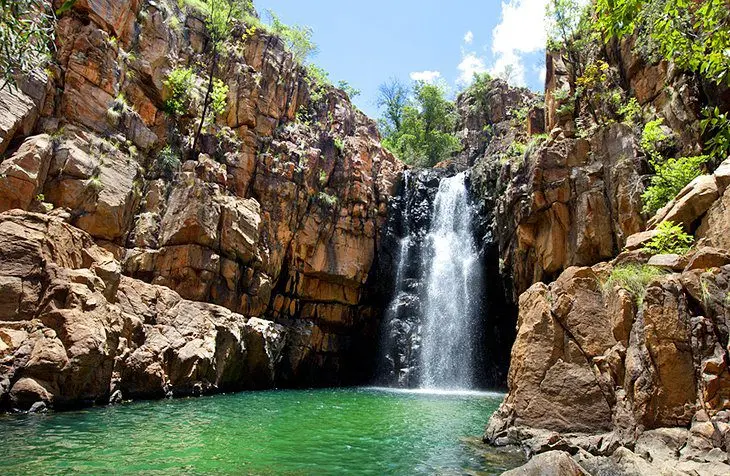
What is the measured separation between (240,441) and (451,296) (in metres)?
19.0

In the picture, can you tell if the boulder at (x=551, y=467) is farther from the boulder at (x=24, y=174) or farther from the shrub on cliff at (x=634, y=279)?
the boulder at (x=24, y=174)

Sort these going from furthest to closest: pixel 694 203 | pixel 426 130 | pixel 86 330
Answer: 1. pixel 426 130
2. pixel 86 330
3. pixel 694 203

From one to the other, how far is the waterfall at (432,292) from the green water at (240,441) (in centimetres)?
1108

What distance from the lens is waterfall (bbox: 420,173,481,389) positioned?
25656 millimetres

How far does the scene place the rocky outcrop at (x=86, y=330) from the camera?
453 inches

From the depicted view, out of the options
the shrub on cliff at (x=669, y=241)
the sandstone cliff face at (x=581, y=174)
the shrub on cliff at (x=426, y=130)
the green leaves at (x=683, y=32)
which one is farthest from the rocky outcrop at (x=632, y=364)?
the shrub on cliff at (x=426, y=130)

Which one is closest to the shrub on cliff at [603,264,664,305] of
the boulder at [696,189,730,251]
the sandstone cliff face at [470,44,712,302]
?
the boulder at [696,189,730,251]

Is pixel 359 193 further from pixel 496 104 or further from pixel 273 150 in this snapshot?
pixel 496 104

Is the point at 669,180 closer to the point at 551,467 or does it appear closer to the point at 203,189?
the point at 551,467

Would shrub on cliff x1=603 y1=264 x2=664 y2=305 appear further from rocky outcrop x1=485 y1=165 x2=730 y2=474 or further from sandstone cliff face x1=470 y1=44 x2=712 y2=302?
sandstone cliff face x1=470 y1=44 x2=712 y2=302

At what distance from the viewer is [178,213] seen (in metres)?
21.1

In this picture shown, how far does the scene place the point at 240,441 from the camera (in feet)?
31.9

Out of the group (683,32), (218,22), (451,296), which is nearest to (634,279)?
(683,32)

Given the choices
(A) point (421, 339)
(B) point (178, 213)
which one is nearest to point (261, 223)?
(B) point (178, 213)
